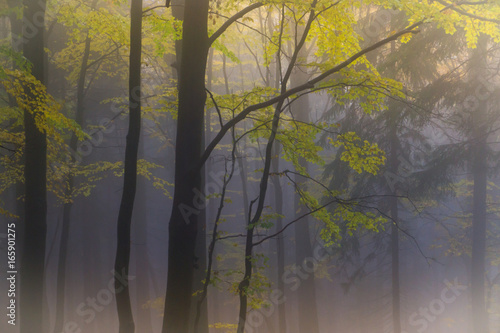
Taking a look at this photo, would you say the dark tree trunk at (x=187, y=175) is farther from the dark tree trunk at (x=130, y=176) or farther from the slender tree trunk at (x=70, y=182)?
Result: the slender tree trunk at (x=70, y=182)

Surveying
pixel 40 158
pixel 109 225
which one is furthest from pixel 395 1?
pixel 109 225

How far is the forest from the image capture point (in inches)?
222

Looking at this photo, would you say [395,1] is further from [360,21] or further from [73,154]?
[73,154]

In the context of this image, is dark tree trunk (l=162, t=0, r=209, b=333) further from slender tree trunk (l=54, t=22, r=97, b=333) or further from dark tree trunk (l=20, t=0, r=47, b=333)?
slender tree trunk (l=54, t=22, r=97, b=333)

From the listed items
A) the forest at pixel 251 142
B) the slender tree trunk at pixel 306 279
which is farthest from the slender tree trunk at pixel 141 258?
the slender tree trunk at pixel 306 279

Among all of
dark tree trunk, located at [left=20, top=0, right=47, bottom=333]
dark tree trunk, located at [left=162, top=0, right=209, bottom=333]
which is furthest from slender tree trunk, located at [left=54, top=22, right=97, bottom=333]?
dark tree trunk, located at [left=162, top=0, right=209, bottom=333]

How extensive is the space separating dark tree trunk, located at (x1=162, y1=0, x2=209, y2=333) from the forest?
0.06 ft

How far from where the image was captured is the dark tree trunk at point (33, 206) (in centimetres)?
749

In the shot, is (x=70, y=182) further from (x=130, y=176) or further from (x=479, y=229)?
(x=479, y=229)

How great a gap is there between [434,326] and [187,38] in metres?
25.8

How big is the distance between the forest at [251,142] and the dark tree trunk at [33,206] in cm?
3

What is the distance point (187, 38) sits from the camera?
17.0 ft

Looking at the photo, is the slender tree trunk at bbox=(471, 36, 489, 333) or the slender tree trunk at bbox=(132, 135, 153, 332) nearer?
the slender tree trunk at bbox=(471, 36, 489, 333)

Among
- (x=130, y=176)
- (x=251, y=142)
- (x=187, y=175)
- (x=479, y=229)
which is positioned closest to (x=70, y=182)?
(x=130, y=176)
